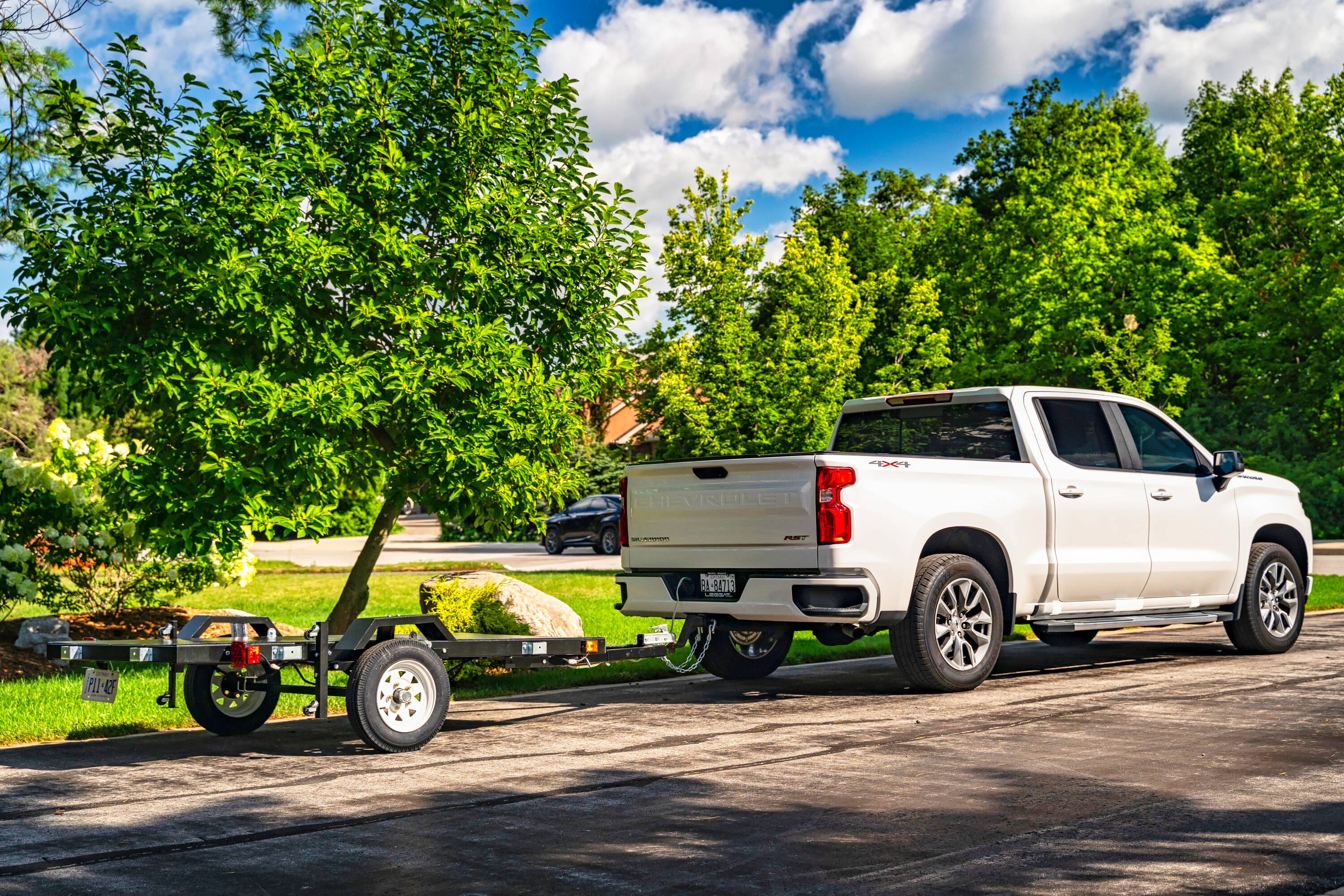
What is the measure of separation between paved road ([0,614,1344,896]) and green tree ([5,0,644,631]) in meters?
2.81

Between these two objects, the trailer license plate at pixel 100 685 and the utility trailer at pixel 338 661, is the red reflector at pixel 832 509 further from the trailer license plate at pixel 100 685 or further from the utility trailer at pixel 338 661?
the trailer license plate at pixel 100 685

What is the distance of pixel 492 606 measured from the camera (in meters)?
10.4

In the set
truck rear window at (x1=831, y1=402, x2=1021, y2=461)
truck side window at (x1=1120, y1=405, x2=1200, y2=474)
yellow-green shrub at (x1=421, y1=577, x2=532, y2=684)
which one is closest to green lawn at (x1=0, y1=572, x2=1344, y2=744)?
yellow-green shrub at (x1=421, y1=577, x2=532, y2=684)

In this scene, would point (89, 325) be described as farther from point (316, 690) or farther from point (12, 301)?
point (316, 690)

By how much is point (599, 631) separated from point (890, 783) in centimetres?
783

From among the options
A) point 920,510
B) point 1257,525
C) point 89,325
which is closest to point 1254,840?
point 920,510

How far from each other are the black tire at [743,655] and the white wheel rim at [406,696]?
3.27 meters

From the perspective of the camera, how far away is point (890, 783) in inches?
250

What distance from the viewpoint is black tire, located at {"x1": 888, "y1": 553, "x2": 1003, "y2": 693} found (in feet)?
29.8

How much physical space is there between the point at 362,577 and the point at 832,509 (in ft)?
19.8

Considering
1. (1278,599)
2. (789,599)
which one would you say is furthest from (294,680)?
(1278,599)

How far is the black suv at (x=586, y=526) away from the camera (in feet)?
117

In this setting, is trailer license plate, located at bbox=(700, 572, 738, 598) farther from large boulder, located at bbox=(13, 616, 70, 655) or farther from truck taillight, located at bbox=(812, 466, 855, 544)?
large boulder, located at bbox=(13, 616, 70, 655)

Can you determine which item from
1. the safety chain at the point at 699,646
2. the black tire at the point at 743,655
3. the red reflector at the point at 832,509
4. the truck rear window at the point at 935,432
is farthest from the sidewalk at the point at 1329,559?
the red reflector at the point at 832,509
